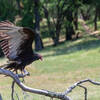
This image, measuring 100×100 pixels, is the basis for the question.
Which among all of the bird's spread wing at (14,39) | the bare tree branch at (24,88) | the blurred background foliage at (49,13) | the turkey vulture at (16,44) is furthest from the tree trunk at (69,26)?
the bare tree branch at (24,88)

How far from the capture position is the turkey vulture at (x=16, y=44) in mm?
5229

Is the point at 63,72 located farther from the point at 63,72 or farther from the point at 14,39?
the point at 14,39

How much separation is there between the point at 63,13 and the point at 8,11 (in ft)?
16.4

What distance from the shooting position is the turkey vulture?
5229 millimetres

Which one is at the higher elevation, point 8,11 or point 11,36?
point 11,36

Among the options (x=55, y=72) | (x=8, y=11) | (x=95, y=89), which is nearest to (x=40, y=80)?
(x=55, y=72)

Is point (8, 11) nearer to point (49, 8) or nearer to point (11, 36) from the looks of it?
point (49, 8)

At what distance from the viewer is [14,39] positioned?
17.8 feet

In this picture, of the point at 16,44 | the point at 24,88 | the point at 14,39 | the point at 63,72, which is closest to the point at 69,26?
the point at 63,72

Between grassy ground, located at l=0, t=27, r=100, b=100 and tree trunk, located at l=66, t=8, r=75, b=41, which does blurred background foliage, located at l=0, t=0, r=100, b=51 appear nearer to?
tree trunk, located at l=66, t=8, r=75, b=41

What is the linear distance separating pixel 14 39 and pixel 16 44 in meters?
0.18

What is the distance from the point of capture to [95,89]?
471 inches

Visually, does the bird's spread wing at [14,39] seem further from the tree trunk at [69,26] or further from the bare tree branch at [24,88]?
the tree trunk at [69,26]

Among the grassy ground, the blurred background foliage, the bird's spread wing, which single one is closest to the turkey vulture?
the bird's spread wing
